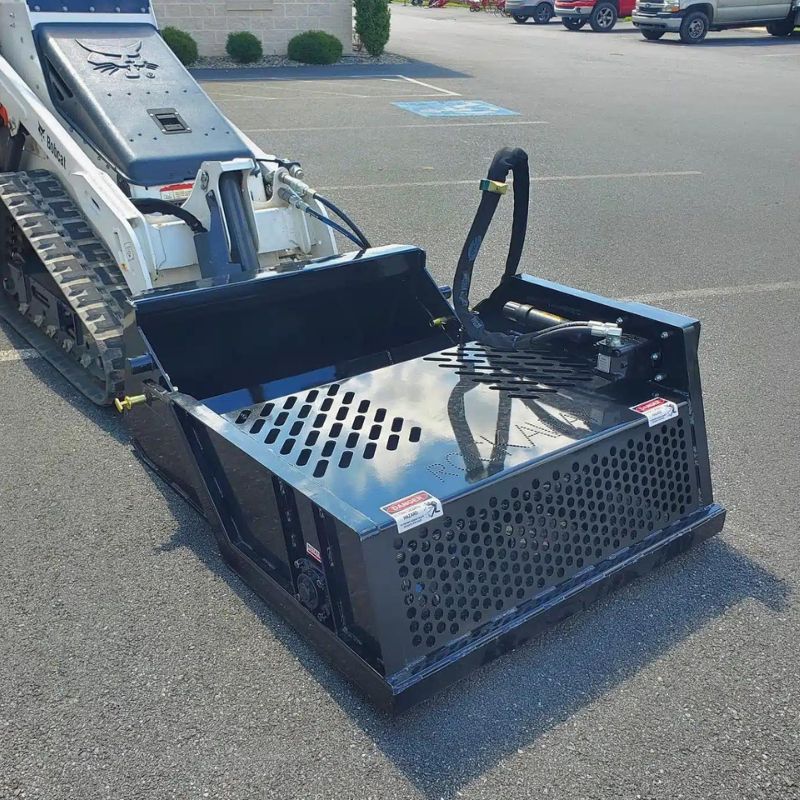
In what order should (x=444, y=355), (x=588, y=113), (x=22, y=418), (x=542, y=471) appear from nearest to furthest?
(x=542, y=471), (x=444, y=355), (x=22, y=418), (x=588, y=113)

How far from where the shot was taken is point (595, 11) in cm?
2759

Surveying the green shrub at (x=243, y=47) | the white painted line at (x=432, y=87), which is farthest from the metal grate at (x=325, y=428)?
the green shrub at (x=243, y=47)

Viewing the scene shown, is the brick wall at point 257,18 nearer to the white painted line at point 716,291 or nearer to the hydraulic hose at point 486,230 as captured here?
the white painted line at point 716,291

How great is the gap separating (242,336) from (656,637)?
75.2 inches

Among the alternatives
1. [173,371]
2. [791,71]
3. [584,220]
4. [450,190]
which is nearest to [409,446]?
[173,371]

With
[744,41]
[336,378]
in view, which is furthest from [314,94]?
[744,41]

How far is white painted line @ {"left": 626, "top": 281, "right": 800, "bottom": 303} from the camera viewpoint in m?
6.04

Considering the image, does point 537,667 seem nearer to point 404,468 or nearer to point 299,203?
point 404,468

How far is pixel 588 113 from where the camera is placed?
13.6 meters

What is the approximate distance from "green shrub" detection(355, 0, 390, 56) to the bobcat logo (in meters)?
16.1

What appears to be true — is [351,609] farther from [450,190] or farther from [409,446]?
[450,190]

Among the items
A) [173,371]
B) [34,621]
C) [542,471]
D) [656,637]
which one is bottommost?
[656,637]

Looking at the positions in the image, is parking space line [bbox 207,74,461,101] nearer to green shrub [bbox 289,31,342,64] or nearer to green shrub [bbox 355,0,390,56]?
green shrub [bbox 289,31,342,64]

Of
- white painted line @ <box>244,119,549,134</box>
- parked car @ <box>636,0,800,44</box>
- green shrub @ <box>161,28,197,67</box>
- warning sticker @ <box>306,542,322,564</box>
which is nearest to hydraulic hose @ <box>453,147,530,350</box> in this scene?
warning sticker @ <box>306,542,322,564</box>
